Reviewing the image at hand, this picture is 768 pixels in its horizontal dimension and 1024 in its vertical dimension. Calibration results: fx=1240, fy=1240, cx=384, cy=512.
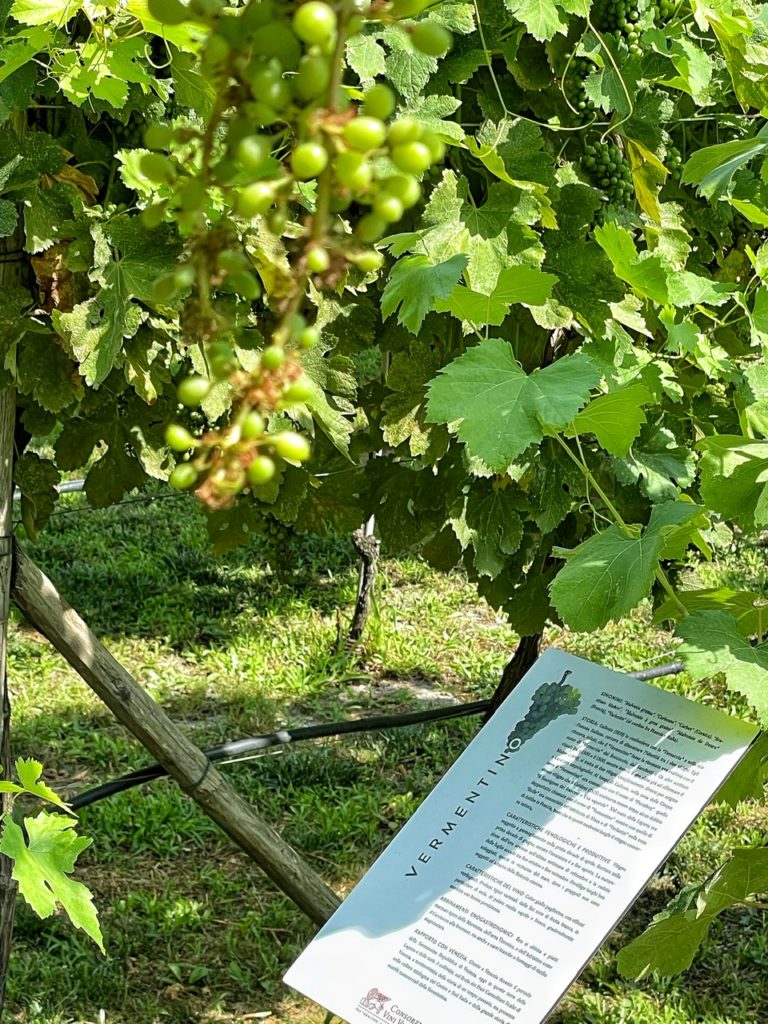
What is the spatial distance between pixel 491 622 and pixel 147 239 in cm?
299

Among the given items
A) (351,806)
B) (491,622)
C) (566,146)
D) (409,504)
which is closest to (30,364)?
(409,504)

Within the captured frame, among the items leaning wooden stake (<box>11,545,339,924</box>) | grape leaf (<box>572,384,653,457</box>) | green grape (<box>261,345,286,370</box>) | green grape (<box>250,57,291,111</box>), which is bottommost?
leaning wooden stake (<box>11,545,339,924</box>)

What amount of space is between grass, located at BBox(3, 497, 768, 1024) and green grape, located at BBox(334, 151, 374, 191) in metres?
1.86

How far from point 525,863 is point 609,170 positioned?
3.27ft

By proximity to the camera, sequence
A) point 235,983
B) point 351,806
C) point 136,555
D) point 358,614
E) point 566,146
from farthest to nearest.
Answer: point 136,555, point 358,614, point 351,806, point 235,983, point 566,146

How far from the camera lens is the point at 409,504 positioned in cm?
196

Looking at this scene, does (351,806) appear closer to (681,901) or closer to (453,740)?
(453,740)

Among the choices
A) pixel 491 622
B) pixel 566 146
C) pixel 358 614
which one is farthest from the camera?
pixel 491 622

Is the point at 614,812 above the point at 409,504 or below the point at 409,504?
above

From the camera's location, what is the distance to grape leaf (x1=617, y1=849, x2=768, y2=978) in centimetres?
134

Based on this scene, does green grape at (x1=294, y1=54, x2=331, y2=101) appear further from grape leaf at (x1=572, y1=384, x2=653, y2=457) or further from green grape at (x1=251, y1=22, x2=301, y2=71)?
grape leaf at (x1=572, y1=384, x2=653, y2=457)

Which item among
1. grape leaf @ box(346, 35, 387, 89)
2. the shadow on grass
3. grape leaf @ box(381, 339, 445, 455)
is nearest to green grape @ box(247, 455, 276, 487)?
grape leaf @ box(346, 35, 387, 89)

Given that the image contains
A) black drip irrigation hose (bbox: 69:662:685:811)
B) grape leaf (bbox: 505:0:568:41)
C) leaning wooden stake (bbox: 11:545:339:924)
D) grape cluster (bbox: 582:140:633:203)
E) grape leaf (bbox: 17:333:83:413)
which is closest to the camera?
grape leaf (bbox: 505:0:568:41)

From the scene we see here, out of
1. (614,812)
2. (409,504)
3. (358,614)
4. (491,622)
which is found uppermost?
(614,812)
